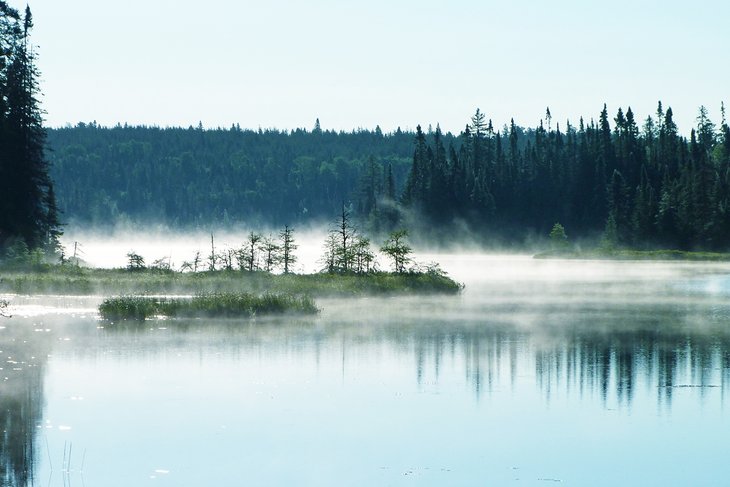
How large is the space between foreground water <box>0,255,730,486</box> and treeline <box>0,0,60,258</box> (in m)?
27.4

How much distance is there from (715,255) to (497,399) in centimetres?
12905

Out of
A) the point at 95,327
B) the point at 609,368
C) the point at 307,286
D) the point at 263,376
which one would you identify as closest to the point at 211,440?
the point at 263,376

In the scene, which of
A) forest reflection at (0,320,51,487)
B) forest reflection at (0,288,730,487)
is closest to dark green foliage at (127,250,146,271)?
forest reflection at (0,288,730,487)

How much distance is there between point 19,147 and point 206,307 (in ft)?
116

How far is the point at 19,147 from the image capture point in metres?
79.3

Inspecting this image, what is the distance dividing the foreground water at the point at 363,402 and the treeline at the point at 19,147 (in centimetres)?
2738

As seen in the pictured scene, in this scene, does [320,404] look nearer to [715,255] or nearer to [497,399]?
[497,399]

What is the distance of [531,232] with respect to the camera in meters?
194

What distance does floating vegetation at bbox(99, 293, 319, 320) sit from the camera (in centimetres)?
4962

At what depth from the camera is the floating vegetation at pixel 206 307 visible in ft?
163

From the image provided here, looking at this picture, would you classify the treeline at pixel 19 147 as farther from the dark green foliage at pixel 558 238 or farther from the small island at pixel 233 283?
the dark green foliage at pixel 558 238

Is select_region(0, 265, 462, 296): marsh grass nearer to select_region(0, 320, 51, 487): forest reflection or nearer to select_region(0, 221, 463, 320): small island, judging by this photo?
select_region(0, 221, 463, 320): small island

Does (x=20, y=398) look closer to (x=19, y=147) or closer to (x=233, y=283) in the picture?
(x=233, y=283)

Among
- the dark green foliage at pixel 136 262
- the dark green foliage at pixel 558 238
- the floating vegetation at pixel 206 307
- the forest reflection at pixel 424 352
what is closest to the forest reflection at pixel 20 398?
the forest reflection at pixel 424 352
